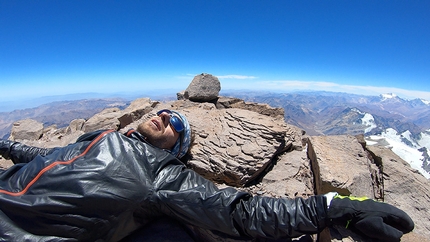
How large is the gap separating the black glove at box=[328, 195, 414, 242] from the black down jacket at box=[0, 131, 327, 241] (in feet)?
0.69

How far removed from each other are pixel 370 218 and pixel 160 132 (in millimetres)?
3951

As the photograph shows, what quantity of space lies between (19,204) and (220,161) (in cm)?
372

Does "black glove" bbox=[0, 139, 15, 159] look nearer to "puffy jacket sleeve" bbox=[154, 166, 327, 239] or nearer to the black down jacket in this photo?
the black down jacket

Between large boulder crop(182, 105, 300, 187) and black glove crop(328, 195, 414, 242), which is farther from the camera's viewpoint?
large boulder crop(182, 105, 300, 187)

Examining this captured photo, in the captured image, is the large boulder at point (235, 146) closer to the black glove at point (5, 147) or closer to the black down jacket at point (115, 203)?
the black down jacket at point (115, 203)

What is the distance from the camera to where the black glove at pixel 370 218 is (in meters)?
2.96

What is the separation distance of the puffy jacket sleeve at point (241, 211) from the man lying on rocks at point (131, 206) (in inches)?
0.5

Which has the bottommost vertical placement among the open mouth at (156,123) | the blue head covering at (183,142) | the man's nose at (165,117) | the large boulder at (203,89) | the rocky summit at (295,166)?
the rocky summit at (295,166)

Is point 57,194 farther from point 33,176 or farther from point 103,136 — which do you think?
point 103,136

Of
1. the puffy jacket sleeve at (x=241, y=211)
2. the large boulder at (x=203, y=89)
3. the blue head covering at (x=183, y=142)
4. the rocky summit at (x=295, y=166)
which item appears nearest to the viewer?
the puffy jacket sleeve at (x=241, y=211)

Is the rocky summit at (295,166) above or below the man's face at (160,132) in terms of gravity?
below

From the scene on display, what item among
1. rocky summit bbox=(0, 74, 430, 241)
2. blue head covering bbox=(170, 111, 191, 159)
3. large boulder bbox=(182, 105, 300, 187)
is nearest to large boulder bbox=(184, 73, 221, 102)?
rocky summit bbox=(0, 74, 430, 241)

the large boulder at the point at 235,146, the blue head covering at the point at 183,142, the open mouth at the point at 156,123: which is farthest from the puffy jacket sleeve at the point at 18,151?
the large boulder at the point at 235,146

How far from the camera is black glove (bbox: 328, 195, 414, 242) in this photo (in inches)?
117
